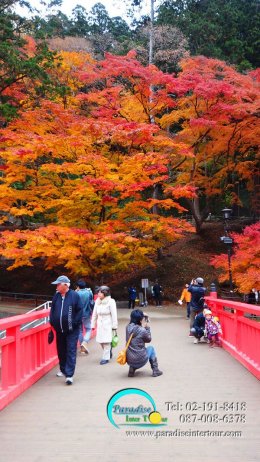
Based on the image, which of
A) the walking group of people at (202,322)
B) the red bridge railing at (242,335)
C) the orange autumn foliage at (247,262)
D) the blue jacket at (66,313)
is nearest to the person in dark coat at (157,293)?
the orange autumn foliage at (247,262)

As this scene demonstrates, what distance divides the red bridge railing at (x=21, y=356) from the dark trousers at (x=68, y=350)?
44 cm

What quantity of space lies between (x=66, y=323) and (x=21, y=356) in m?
0.81

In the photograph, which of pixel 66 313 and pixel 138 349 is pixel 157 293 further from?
pixel 66 313

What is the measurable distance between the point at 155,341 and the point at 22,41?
606 inches

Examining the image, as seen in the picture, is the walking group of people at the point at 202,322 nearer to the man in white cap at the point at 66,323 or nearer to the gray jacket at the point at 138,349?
the gray jacket at the point at 138,349

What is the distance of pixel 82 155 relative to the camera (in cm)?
2194

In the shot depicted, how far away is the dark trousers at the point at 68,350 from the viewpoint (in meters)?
7.29

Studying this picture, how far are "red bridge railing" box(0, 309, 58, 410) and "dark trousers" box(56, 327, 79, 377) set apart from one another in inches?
17.2

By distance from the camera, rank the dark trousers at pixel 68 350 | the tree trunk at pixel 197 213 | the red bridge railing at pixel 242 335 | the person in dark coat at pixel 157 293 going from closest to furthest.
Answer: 1. the dark trousers at pixel 68 350
2. the red bridge railing at pixel 242 335
3. the person in dark coat at pixel 157 293
4. the tree trunk at pixel 197 213

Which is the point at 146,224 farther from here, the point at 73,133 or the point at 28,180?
the point at 28,180

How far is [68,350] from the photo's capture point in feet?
24.3

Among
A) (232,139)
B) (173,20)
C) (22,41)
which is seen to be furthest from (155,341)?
(173,20)

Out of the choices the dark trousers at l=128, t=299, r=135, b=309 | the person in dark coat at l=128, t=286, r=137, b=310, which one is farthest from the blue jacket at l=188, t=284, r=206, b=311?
the dark trousers at l=128, t=299, r=135, b=309

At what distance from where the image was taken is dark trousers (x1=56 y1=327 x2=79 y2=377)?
7.29m
